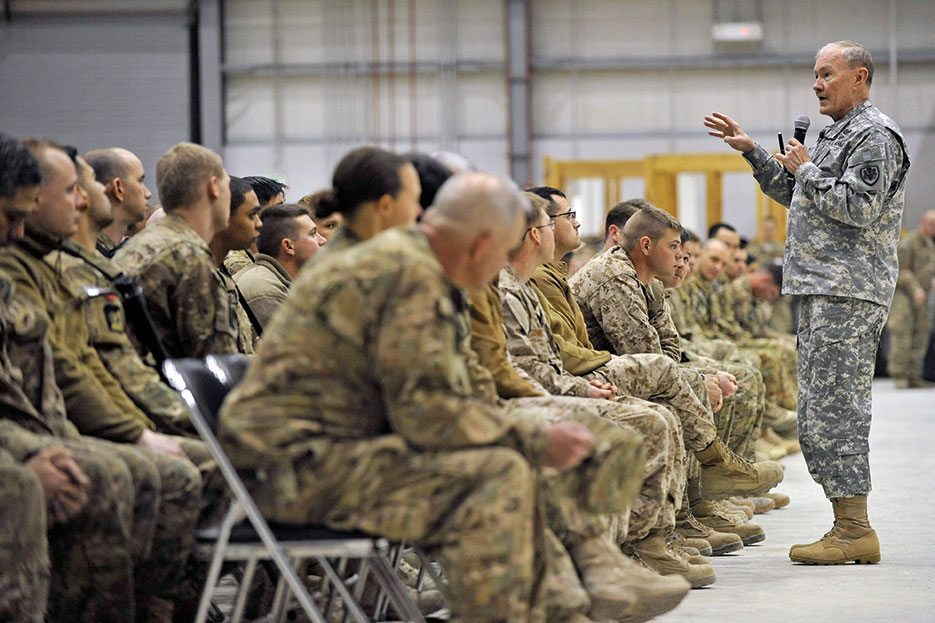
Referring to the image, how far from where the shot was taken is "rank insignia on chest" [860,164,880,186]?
4.64 metres

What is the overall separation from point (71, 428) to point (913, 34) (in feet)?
44.7

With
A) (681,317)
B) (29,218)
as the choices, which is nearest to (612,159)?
(681,317)

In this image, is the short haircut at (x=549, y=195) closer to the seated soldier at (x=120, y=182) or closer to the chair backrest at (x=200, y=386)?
the seated soldier at (x=120, y=182)

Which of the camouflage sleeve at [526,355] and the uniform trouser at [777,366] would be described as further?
the uniform trouser at [777,366]

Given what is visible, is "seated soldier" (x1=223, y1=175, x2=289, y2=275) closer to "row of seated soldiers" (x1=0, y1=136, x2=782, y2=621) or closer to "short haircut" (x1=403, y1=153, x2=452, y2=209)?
"row of seated soldiers" (x1=0, y1=136, x2=782, y2=621)

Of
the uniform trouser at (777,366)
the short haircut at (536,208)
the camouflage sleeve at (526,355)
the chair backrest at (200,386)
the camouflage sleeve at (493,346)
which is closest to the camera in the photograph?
the chair backrest at (200,386)

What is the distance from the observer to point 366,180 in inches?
117

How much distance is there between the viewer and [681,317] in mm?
7316

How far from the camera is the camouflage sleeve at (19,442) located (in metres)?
2.80

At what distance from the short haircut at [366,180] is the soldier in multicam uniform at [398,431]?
0.33m

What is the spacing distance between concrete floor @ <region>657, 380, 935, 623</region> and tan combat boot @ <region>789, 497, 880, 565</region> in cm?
5

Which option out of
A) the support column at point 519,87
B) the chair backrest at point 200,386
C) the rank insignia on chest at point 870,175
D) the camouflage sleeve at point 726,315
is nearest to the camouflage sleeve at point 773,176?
the rank insignia on chest at point 870,175

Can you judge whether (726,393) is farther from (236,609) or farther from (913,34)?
(913,34)

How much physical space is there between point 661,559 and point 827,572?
69 cm
